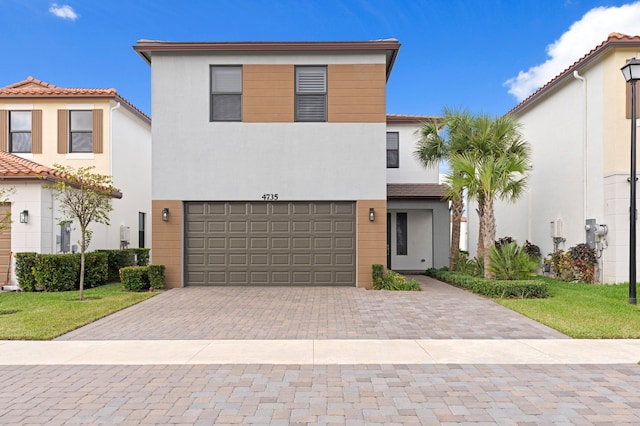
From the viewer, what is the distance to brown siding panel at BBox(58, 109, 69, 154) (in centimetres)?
1717

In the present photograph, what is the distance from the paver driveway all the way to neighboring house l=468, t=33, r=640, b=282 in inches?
195

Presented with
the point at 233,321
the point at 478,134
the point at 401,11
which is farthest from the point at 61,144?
the point at 478,134

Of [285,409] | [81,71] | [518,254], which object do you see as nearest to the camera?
[285,409]

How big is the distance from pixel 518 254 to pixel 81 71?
22563 millimetres

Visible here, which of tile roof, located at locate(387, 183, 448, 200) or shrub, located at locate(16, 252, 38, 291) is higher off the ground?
tile roof, located at locate(387, 183, 448, 200)

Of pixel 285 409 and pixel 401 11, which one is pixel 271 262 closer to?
pixel 285 409

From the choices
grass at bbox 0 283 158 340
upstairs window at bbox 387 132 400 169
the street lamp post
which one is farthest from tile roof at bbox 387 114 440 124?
grass at bbox 0 283 158 340

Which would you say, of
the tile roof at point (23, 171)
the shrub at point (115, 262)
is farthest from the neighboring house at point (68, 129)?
the tile roof at point (23, 171)

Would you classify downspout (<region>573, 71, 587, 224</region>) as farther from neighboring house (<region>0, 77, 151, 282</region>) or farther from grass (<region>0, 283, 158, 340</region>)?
neighboring house (<region>0, 77, 151, 282</region>)

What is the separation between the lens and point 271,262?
13.7m

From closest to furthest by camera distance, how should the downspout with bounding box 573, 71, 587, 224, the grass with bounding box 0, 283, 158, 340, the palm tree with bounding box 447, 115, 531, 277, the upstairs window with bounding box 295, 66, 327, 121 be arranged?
1. the grass with bounding box 0, 283, 158, 340
2. the palm tree with bounding box 447, 115, 531, 277
3. the upstairs window with bounding box 295, 66, 327, 121
4. the downspout with bounding box 573, 71, 587, 224

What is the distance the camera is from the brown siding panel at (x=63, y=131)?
56.3 ft

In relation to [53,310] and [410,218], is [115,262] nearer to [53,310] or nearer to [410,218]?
[53,310]

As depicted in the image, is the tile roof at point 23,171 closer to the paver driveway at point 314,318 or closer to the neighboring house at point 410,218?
the paver driveway at point 314,318
